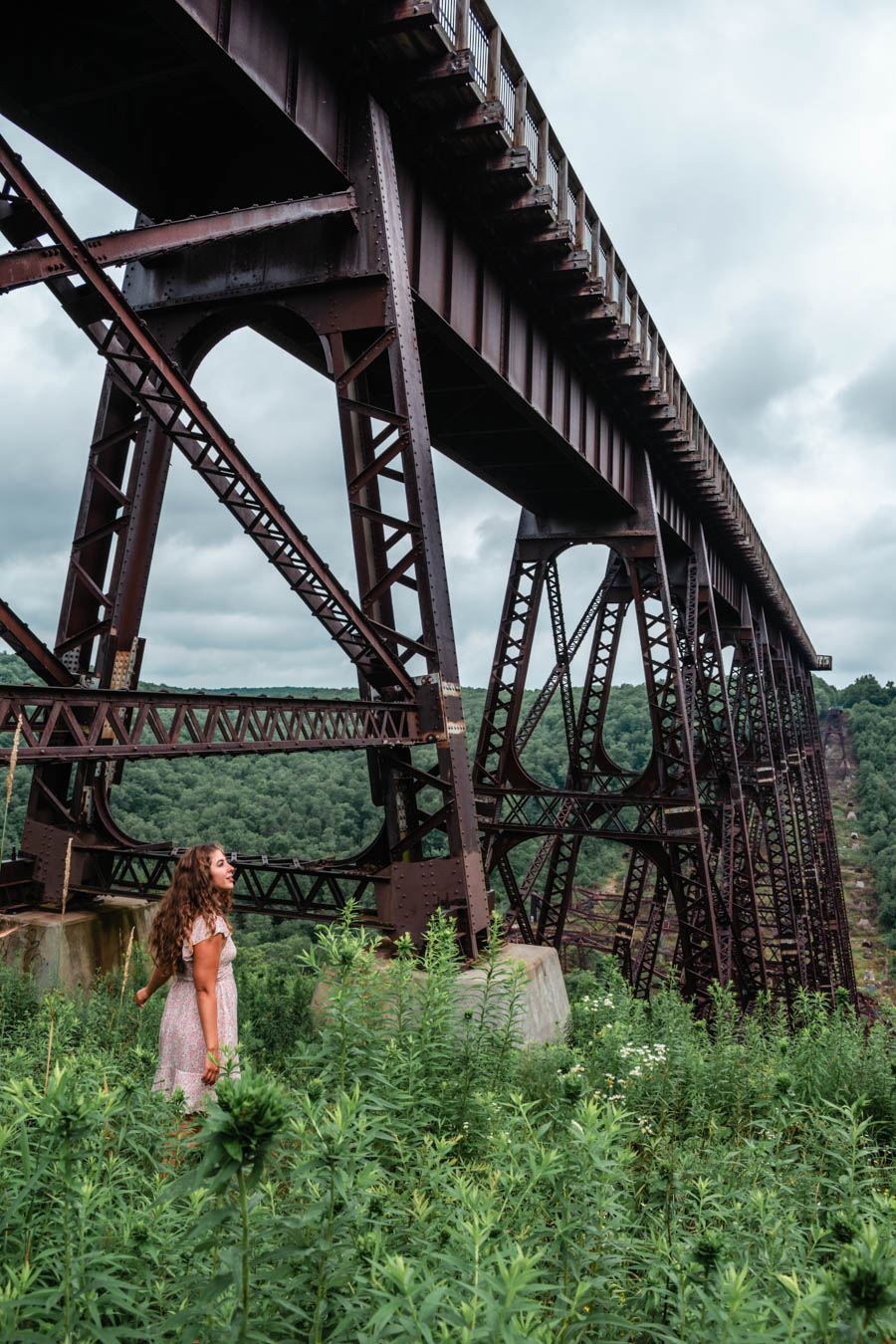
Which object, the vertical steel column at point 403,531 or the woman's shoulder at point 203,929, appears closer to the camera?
the woman's shoulder at point 203,929

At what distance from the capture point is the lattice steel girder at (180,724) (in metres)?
4.44

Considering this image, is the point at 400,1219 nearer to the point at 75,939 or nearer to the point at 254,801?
the point at 75,939

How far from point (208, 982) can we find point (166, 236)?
488cm

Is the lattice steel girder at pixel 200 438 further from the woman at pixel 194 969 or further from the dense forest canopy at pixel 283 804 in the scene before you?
the dense forest canopy at pixel 283 804

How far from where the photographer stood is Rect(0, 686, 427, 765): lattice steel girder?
4.44m

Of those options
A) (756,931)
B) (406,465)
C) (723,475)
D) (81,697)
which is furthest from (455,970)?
(723,475)

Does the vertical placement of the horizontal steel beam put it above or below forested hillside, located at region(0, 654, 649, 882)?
above

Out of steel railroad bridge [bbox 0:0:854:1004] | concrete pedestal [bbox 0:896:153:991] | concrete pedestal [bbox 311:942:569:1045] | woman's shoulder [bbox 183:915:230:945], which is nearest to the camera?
woman's shoulder [bbox 183:915:230:945]

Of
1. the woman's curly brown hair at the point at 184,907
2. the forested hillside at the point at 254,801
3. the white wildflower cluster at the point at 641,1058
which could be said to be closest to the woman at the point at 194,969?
the woman's curly brown hair at the point at 184,907

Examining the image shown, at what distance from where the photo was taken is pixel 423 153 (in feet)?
25.7

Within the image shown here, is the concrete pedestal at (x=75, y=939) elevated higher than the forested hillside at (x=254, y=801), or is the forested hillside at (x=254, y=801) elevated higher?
the forested hillside at (x=254, y=801)

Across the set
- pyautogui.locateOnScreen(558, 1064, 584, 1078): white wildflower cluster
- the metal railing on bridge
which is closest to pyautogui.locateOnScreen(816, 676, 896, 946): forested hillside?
the metal railing on bridge

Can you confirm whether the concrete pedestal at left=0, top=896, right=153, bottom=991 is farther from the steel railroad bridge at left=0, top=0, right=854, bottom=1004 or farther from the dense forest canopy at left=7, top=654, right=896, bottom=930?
the dense forest canopy at left=7, top=654, right=896, bottom=930

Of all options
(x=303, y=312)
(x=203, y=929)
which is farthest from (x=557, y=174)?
(x=203, y=929)
